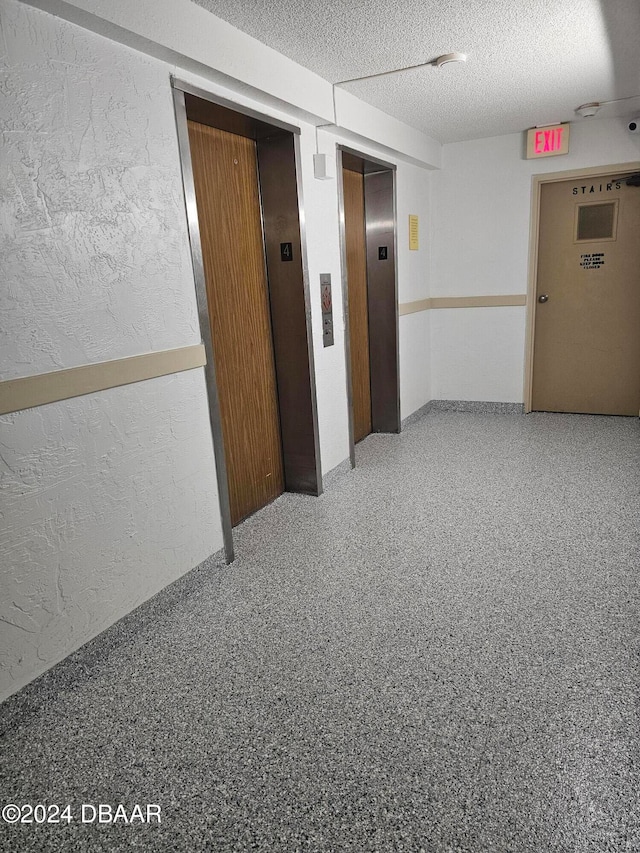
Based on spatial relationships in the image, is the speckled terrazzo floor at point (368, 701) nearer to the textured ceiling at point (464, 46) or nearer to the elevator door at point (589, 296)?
the elevator door at point (589, 296)

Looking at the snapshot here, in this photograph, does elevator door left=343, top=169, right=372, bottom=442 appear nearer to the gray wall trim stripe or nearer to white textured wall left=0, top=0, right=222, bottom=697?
the gray wall trim stripe

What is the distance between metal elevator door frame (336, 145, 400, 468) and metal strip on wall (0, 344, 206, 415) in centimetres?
257

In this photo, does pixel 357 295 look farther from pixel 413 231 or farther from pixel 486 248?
pixel 486 248

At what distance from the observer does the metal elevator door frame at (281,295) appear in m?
2.63

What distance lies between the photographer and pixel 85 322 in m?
2.09

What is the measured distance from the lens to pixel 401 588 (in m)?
2.66

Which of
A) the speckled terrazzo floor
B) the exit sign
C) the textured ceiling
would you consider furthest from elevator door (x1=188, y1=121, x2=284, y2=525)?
the exit sign

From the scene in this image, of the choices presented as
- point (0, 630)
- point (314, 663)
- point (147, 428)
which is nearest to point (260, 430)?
point (147, 428)

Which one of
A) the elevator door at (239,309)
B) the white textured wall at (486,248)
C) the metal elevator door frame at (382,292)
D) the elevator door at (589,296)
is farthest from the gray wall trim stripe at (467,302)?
the elevator door at (239,309)

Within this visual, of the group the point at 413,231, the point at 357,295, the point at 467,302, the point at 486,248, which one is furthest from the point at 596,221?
the point at 357,295

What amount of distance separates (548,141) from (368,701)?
4.91 meters

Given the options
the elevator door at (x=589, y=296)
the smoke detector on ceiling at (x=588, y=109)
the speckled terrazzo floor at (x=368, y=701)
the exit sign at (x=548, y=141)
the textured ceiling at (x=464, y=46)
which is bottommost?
the speckled terrazzo floor at (x=368, y=701)

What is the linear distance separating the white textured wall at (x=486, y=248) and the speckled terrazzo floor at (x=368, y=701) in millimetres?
2581

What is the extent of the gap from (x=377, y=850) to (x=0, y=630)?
1.35 metres
